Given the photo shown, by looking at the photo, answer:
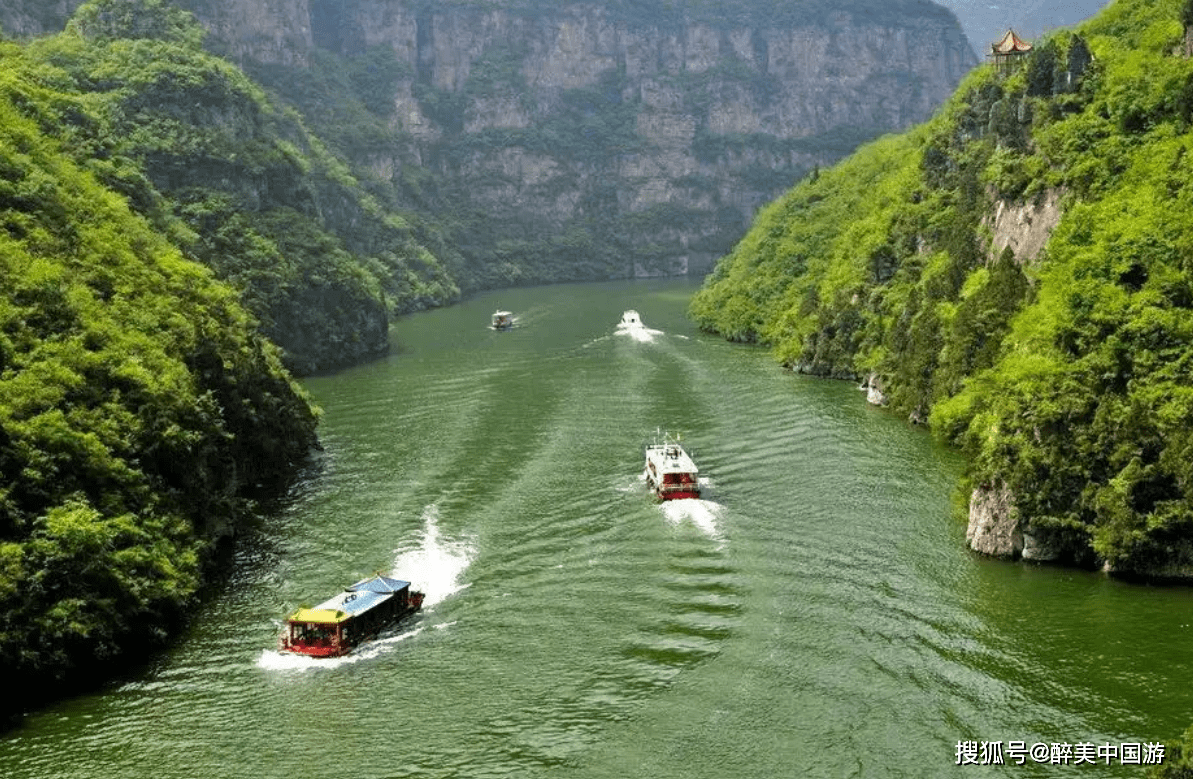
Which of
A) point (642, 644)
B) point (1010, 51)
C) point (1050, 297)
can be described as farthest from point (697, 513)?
point (1010, 51)

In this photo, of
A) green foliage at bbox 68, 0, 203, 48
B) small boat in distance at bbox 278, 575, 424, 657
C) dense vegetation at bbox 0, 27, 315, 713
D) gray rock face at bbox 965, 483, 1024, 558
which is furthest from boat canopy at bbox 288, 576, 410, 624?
green foliage at bbox 68, 0, 203, 48

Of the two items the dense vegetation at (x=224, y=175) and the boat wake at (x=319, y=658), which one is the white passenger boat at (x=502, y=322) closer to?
the dense vegetation at (x=224, y=175)

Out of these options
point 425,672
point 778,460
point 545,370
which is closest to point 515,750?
point 425,672

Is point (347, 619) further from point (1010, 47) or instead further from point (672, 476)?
point (1010, 47)

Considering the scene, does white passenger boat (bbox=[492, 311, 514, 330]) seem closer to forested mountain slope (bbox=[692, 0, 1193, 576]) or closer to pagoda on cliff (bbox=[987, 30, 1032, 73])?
forested mountain slope (bbox=[692, 0, 1193, 576])

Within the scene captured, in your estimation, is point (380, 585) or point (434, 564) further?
point (434, 564)

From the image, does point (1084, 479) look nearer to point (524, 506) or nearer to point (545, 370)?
point (524, 506)
